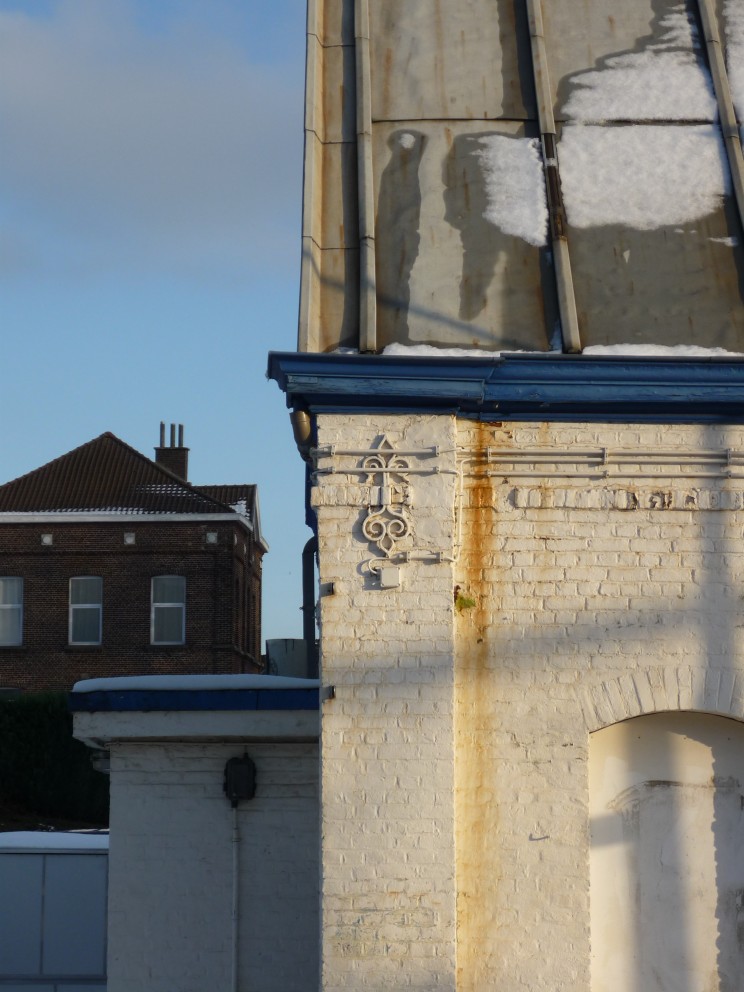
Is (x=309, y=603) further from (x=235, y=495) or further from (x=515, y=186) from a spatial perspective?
(x=235, y=495)

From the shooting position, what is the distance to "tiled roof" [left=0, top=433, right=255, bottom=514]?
36031 mm

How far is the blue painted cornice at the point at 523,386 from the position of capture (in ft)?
25.4

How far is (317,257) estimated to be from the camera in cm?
864

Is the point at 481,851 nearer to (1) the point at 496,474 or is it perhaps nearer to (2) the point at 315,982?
(1) the point at 496,474

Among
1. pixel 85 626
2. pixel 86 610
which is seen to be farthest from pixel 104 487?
pixel 85 626

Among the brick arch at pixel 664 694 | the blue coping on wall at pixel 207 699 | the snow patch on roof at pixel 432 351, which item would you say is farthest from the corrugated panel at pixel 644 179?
the blue coping on wall at pixel 207 699

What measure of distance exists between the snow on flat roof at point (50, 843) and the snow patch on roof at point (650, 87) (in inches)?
333

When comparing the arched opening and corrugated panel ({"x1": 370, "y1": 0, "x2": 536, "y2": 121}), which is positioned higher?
corrugated panel ({"x1": 370, "y1": 0, "x2": 536, "y2": 121})

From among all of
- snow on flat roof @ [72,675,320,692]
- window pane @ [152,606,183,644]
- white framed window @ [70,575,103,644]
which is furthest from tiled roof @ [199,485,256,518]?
snow on flat roof @ [72,675,320,692]

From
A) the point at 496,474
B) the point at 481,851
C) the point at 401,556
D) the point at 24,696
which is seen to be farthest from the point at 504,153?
the point at 24,696

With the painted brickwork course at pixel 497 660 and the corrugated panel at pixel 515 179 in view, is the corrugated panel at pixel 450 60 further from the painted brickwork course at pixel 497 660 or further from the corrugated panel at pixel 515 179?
the painted brickwork course at pixel 497 660

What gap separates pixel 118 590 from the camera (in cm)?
3553

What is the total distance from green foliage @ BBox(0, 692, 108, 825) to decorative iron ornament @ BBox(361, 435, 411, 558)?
2469cm

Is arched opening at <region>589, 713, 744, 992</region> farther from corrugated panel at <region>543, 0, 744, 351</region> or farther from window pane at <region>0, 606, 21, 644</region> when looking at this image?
window pane at <region>0, 606, 21, 644</region>
